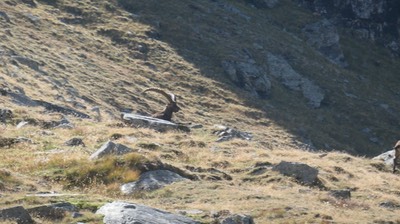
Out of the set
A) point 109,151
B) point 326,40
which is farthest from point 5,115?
point 326,40

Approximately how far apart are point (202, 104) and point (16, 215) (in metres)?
43.0

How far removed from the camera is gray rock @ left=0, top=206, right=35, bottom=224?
36.6 feet

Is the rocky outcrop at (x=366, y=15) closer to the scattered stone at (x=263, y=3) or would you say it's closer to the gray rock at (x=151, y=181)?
the scattered stone at (x=263, y=3)

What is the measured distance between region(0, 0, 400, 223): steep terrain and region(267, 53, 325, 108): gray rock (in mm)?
160

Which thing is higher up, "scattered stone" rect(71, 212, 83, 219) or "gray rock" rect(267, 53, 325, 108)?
"scattered stone" rect(71, 212, 83, 219)

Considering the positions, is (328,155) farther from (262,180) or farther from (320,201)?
(320,201)

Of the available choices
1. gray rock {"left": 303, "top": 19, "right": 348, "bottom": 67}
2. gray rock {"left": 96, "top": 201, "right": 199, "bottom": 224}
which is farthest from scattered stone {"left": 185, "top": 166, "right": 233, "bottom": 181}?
gray rock {"left": 303, "top": 19, "right": 348, "bottom": 67}

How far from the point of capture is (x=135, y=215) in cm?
1173

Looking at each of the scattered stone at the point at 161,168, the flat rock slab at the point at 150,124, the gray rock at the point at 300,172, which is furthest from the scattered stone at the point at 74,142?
the flat rock slab at the point at 150,124

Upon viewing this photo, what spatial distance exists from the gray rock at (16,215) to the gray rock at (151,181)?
4.48 metres

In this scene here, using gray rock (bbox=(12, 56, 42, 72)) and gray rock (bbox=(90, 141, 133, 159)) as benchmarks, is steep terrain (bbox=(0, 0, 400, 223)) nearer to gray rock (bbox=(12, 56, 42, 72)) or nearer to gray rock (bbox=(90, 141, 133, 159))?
gray rock (bbox=(12, 56, 42, 72))

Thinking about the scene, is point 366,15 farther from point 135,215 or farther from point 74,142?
point 135,215

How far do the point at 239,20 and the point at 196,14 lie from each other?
5.20 metres

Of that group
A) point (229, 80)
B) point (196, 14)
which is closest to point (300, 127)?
point (229, 80)
